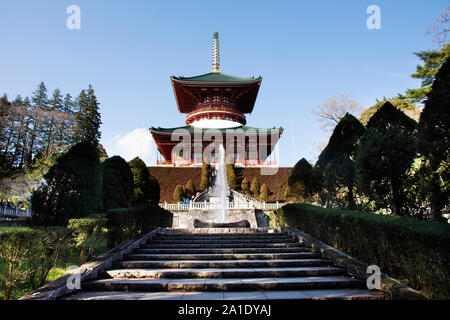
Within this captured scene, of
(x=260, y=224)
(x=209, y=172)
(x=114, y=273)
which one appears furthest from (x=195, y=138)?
(x=114, y=273)

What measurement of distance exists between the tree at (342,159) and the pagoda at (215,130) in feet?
58.0

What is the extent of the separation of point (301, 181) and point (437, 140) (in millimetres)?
6907

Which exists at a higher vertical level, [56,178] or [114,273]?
[56,178]

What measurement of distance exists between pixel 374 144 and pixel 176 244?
5.68 meters

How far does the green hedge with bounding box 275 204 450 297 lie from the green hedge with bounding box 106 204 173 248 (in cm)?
518

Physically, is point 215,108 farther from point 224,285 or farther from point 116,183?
point 224,285

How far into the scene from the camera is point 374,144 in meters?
6.35

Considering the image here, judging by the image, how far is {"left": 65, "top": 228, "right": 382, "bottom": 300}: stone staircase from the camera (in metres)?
3.97

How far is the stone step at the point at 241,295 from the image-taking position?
371 centimetres

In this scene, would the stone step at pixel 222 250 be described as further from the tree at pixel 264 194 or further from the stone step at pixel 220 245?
the tree at pixel 264 194

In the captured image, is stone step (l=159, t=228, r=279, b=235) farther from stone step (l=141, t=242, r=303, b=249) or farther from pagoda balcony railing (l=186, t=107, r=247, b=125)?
pagoda balcony railing (l=186, t=107, r=247, b=125)

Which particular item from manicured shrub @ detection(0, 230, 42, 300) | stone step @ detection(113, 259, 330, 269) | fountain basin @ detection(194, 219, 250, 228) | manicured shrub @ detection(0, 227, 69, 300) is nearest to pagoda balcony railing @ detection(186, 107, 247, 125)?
fountain basin @ detection(194, 219, 250, 228)

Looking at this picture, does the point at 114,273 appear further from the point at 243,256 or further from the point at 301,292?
the point at 301,292

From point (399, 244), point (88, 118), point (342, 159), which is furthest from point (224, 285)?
point (88, 118)
